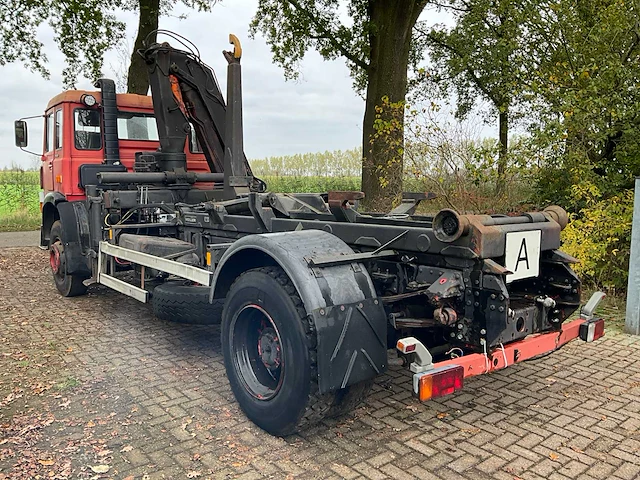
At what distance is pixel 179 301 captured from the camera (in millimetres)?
4844

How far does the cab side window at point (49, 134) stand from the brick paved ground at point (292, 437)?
11.4 ft

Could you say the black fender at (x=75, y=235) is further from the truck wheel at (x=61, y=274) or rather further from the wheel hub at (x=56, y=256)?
the wheel hub at (x=56, y=256)

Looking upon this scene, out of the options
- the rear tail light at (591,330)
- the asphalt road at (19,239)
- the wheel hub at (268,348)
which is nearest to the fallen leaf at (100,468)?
the wheel hub at (268,348)

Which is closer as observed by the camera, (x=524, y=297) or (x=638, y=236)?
(x=524, y=297)

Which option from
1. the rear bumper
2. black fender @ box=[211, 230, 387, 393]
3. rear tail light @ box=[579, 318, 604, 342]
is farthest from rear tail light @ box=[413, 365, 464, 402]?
rear tail light @ box=[579, 318, 604, 342]

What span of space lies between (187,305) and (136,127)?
3954 millimetres

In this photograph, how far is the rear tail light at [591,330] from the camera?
3889 millimetres

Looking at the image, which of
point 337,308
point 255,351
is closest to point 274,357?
point 255,351

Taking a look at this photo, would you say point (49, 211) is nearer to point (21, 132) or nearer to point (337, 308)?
point (21, 132)

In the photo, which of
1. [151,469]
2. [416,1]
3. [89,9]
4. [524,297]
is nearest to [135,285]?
[151,469]

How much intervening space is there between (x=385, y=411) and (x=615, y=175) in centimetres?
609

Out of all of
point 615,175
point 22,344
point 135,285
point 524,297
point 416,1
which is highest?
point 416,1

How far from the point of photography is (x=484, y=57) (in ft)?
46.8

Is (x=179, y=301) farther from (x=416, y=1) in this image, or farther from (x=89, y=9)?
(x=89, y=9)
